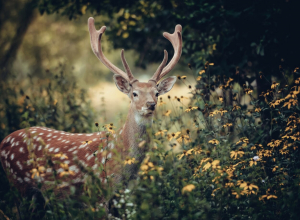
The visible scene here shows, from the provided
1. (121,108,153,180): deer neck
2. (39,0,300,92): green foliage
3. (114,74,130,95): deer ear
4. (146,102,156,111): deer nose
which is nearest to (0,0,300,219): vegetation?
(39,0,300,92): green foliage

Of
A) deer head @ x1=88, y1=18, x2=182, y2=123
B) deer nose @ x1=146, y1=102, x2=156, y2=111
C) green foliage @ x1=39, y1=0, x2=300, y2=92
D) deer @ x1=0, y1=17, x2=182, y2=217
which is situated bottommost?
deer @ x1=0, y1=17, x2=182, y2=217

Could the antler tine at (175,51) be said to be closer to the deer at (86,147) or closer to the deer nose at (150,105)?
the deer at (86,147)

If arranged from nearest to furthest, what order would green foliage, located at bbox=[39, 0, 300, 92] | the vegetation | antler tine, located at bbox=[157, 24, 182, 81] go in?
the vegetation < antler tine, located at bbox=[157, 24, 182, 81] < green foliage, located at bbox=[39, 0, 300, 92]

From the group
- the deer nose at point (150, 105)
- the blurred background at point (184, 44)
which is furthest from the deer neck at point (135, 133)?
the blurred background at point (184, 44)

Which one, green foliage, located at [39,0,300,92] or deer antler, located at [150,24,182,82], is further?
green foliage, located at [39,0,300,92]

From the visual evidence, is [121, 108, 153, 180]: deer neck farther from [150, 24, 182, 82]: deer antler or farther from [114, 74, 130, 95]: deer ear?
[150, 24, 182, 82]: deer antler

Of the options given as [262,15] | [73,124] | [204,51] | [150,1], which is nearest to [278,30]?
[262,15]

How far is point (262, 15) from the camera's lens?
4910 millimetres

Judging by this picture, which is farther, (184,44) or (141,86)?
(184,44)

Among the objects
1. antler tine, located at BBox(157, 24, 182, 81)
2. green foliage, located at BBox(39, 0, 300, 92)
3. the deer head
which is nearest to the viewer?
the deer head

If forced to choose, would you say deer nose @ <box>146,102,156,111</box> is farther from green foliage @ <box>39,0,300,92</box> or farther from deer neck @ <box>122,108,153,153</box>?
green foliage @ <box>39,0,300,92</box>

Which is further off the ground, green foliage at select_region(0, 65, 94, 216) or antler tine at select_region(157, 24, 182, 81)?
antler tine at select_region(157, 24, 182, 81)

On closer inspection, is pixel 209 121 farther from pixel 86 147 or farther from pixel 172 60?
pixel 86 147

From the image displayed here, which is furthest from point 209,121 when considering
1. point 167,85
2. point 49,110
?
point 49,110
